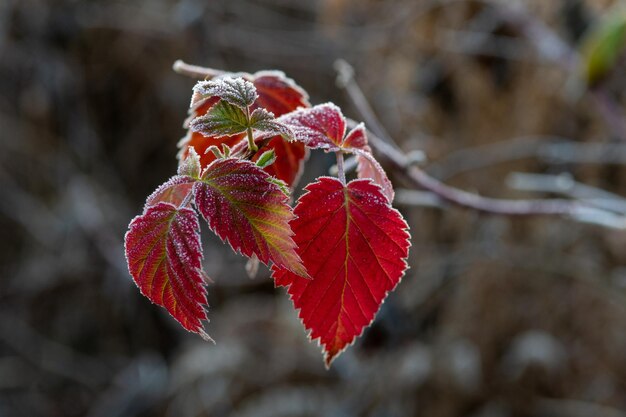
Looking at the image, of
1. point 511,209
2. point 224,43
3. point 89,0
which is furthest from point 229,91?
point 89,0

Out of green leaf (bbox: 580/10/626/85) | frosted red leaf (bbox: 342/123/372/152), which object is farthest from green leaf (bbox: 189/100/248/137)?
green leaf (bbox: 580/10/626/85)

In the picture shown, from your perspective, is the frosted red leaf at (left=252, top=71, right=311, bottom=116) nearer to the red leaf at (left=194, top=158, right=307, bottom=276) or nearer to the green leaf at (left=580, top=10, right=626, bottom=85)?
the red leaf at (left=194, top=158, right=307, bottom=276)

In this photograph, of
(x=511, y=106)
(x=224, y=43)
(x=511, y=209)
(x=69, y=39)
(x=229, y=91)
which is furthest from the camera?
(x=224, y=43)

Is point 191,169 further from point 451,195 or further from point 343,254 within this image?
point 451,195

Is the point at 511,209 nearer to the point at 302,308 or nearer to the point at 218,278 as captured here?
the point at 302,308

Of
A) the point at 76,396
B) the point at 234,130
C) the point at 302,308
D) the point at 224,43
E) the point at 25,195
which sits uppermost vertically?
the point at 234,130

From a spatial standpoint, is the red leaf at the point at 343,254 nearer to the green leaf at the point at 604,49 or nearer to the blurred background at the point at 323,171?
the blurred background at the point at 323,171

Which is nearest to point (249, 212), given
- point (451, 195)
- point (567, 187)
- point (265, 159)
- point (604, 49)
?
point (265, 159)
